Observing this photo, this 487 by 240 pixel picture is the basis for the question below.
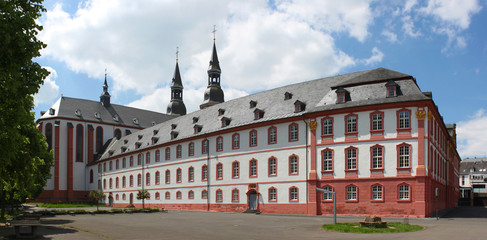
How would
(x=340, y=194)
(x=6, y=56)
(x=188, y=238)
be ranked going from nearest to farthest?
(x=6, y=56), (x=188, y=238), (x=340, y=194)

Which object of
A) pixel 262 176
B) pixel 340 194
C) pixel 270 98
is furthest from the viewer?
pixel 270 98

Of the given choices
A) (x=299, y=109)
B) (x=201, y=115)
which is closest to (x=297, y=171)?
(x=299, y=109)

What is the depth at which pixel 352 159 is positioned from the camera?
40.1 meters

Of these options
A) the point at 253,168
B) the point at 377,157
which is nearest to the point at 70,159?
the point at 253,168

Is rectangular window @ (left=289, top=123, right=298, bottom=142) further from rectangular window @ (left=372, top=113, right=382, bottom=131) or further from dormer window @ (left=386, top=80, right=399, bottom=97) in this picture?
dormer window @ (left=386, top=80, right=399, bottom=97)

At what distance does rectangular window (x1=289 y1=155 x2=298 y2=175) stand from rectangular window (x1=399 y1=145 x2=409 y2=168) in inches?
398

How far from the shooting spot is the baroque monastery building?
37.8m

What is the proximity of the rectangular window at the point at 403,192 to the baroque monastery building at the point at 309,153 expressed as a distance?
0.26 feet

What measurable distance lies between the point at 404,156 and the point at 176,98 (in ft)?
263

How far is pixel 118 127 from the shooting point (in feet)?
317

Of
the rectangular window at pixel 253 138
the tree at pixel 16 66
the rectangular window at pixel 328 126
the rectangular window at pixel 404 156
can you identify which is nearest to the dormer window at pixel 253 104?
the rectangular window at pixel 253 138

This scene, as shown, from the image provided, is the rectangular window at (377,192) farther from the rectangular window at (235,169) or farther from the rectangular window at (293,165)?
the rectangular window at (235,169)

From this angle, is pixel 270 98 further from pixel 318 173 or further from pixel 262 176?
pixel 318 173

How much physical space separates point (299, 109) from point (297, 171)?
626cm
